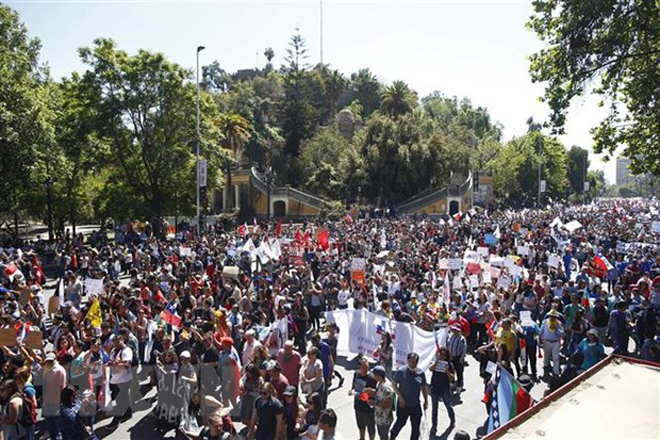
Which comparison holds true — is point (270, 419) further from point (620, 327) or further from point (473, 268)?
point (473, 268)

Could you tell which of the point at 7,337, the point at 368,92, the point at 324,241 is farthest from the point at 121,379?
the point at 368,92

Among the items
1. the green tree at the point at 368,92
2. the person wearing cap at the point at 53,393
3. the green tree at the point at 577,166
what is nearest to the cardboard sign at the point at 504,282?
the person wearing cap at the point at 53,393

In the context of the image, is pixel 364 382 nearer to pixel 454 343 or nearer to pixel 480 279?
pixel 454 343

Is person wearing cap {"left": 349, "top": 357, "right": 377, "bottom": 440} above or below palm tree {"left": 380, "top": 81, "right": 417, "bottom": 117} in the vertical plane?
below

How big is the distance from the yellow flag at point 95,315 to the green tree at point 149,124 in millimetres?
21611

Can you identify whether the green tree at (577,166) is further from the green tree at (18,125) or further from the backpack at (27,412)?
the backpack at (27,412)

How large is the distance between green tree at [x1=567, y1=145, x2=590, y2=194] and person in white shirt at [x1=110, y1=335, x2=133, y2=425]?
385ft

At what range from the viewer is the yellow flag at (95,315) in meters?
11.5

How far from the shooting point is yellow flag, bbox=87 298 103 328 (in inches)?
452

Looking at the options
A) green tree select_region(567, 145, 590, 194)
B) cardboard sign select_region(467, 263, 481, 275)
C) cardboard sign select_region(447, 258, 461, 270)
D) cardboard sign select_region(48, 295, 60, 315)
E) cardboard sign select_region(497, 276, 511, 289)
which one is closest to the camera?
cardboard sign select_region(48, 295, 60, 315)

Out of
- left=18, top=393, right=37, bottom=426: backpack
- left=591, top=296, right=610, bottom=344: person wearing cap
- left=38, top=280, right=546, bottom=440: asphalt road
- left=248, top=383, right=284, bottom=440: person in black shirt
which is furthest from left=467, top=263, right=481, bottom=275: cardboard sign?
left=18, top=393, right=37, bottom=426: backpack

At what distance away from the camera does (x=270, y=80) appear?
95.0 metres

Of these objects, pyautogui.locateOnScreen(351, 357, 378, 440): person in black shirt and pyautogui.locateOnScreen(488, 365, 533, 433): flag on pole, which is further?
pyautogui.locateOnScreen(351, 357, 378, 440): person in black shirt

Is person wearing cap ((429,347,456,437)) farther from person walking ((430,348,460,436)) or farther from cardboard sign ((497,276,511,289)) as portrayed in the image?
cardboard sign ((497,276,511,289))
